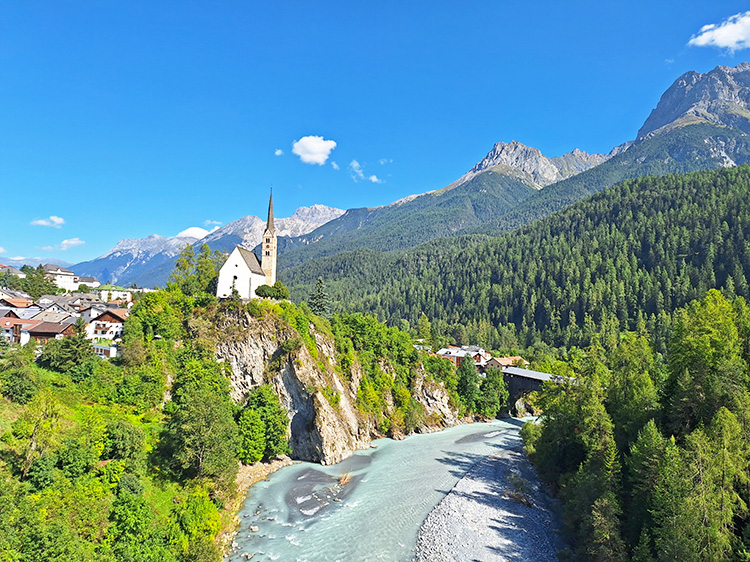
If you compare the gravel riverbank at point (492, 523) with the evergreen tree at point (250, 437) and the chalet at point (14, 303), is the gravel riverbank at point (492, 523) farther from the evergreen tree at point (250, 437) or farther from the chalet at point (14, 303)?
the chalet at point (14, 303)

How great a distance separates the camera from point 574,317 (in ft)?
429

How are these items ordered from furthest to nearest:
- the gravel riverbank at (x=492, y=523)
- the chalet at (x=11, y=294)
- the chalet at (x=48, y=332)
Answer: the chalet at (x=11, y=294)
the chalet at (x=48, y=332)
the gravel riverbank at (x=492, y=523)

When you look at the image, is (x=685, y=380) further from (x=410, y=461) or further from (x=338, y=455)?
(x=338, y=455)

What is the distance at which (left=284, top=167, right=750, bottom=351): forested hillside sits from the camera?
401ft

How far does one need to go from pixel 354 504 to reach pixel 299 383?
17.3 metres

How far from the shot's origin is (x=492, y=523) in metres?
35.8

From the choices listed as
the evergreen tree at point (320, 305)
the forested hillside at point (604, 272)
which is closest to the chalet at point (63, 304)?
the evergreen tree at point (320, 305)

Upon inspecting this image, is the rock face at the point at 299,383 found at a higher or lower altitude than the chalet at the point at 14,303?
lower

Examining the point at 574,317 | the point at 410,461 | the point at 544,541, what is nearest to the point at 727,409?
the point at 544,541

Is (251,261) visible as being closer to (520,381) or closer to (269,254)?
(269,254)

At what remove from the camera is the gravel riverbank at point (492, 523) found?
A: 3122cm

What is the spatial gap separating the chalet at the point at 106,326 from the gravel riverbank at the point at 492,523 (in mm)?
49297

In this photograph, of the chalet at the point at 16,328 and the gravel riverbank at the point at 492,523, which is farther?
the chalet at the point at 16,328

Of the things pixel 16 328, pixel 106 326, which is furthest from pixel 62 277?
pixel 106 326
